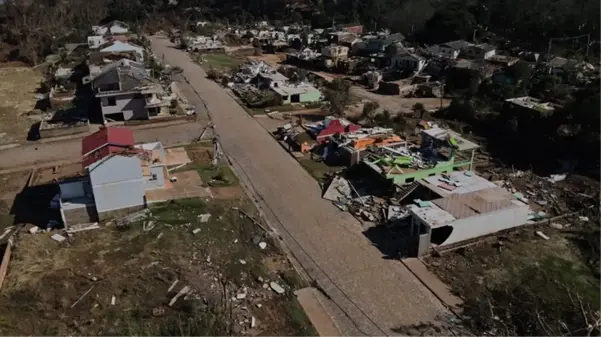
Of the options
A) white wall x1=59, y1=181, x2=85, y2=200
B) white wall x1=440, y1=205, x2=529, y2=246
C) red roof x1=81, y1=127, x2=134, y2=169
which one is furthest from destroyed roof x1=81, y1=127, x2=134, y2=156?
white wall x1=440, y1=205, x2=529, y2=246

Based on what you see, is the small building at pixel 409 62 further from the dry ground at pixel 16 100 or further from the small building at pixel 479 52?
the dry ground at pixel 16 100

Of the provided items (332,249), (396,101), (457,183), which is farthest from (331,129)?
(396,101)

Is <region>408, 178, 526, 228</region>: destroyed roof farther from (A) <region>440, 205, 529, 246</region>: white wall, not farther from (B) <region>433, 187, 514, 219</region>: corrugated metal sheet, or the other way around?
(A) <region>440, 205, 529, 246</region>: white wall

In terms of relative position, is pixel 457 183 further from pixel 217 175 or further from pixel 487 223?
pixel 217 175

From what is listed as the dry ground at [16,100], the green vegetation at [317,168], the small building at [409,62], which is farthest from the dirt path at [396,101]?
the dry ground at [16,100]

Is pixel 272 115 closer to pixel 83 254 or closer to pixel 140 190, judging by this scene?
pixel 140 190
